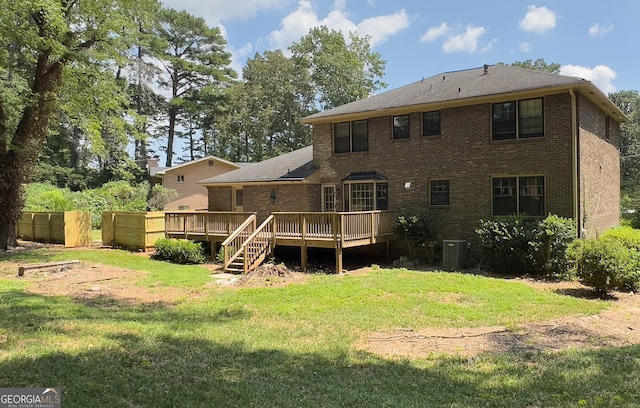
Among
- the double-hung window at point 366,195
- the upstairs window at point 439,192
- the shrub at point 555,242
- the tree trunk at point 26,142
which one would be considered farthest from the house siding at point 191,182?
the shrub at point 555,242

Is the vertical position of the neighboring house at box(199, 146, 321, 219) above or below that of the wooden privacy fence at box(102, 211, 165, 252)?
above

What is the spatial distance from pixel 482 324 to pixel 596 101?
37.1 feet

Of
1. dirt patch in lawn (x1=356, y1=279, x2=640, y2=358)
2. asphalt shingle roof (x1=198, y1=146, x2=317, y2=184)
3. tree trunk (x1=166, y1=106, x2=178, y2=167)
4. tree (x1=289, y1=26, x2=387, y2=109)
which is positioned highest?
tree (x1=289, y1=26, x2=387, y2=109)

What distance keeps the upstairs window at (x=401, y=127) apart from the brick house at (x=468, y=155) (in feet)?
0.13

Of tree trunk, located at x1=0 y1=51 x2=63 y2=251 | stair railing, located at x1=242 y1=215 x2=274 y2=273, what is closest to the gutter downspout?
stair railing, located at x1=242 y1=215 x2=274 y2=273

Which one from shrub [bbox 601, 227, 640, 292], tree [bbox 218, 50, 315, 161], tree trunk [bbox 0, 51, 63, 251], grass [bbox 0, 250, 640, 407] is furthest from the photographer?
tree [bbox 218, 50, 315, 161]

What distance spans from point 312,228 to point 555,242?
295 inches

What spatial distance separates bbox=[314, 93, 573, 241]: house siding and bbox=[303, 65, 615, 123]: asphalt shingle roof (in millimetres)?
546

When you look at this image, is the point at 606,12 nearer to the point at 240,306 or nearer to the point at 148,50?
the point at 240,306

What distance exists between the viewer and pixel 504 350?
22.0ft

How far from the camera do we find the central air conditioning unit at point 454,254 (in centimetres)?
1481

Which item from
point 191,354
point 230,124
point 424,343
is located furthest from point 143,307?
point 230,124

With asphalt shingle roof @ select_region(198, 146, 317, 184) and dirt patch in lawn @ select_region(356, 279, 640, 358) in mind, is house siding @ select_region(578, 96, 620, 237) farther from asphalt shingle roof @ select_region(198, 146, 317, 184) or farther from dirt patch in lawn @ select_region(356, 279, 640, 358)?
asphalt shingle roof @ select_region(198, 146, 317, 184)

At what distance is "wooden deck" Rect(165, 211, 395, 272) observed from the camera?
48.4 feet
